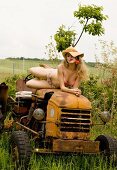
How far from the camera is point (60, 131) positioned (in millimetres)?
Answer: 7691

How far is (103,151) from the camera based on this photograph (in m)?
8.05

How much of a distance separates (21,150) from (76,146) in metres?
0.78

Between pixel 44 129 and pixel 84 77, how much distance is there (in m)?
0.99

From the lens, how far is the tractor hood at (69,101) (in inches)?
301

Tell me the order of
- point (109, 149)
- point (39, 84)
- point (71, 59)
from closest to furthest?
point (109, 149)
point (71, 59)
point (39, 84)

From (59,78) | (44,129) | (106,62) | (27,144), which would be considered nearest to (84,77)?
(59,78)

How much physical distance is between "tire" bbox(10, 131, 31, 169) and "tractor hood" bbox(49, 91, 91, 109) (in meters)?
0.65

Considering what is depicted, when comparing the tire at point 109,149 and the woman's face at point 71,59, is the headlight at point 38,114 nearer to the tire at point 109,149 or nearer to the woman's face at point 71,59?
the woman's face at point 71,59

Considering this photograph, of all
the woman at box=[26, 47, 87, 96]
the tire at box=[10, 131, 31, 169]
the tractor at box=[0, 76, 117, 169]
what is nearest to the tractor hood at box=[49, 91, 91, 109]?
the tractor at box=[0, 76, 117, 169]

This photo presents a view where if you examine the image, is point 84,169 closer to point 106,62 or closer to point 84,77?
point 84,77

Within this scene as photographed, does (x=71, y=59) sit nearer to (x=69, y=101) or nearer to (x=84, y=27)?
(x=69, y=101)

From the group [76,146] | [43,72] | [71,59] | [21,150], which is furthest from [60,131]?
[43,72]

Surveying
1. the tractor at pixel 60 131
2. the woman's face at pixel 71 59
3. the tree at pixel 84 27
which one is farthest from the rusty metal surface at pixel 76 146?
the tree at pixel 84 27

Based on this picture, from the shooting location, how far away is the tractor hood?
7641mm
